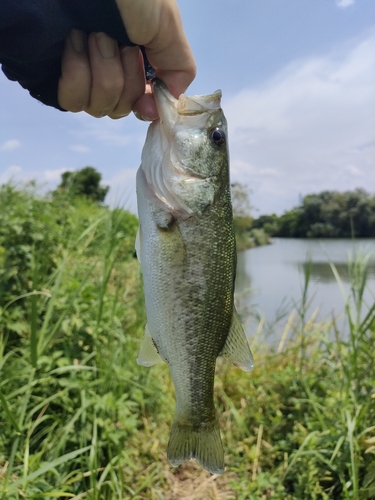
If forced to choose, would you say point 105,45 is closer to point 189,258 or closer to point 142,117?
point 142,117

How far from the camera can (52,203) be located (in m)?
6.11

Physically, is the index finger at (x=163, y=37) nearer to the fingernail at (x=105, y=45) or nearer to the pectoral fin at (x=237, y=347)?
the fingernail at (x=105, y=45)

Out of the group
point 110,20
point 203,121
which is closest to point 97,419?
point 203,121

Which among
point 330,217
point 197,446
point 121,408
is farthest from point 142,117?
point 330,217

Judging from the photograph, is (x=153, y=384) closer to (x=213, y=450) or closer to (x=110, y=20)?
(x=213, y=450)

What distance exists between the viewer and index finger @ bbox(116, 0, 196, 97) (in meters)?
1.41

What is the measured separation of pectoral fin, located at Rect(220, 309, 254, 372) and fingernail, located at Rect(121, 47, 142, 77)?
3.53 feet

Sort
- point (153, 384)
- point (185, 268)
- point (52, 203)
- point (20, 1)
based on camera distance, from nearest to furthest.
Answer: point (20, 1)
point (185, 268)
point (153, 384)
point (52, 203)

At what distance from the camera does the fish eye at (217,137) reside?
5.38 ft

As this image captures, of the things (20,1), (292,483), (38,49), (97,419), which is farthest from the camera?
(292,483)

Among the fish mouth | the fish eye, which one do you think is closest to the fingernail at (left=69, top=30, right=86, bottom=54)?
the fish mouth

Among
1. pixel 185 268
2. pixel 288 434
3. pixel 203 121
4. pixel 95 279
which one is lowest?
pixel 288 434

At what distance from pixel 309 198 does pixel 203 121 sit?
45.5 meters

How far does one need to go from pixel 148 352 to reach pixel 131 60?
118 centimetres
